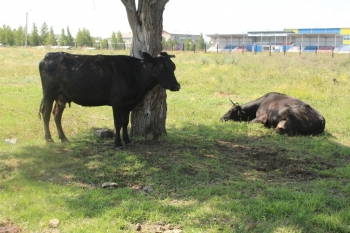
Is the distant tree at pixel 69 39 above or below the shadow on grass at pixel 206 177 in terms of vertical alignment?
above

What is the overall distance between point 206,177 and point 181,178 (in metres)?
0.43

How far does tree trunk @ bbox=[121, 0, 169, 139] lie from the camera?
29.9 ft

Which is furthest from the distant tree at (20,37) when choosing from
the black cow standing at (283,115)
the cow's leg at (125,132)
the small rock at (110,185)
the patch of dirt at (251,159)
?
the small rock at (110,185)

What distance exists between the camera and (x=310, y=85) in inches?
754

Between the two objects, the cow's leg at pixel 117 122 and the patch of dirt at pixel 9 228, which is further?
the cow's leg at pixel 117 122

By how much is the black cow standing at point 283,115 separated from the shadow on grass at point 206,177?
Answer: 1.46ft

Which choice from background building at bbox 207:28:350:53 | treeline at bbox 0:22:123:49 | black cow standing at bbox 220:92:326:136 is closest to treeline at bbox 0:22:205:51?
treeline at bbox 0:22:123:49

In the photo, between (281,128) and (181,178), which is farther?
(281,128)

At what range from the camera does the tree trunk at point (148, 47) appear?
9125 mm

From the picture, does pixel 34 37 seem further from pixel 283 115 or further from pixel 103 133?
pixel 283 115

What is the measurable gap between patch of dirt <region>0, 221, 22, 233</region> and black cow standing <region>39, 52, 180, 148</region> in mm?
3757

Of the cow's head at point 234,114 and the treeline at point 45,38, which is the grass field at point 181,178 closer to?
the cow's head at point 234,114

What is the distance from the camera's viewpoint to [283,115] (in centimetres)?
1109

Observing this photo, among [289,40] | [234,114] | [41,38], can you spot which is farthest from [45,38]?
[234,114]
